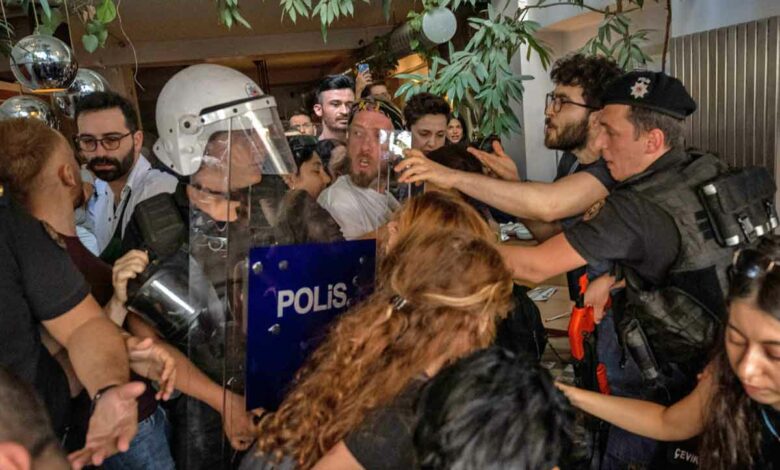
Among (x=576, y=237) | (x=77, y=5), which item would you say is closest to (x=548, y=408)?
(x=576, y=237)

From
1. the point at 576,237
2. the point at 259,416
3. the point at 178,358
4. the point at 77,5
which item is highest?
the point at 77,5

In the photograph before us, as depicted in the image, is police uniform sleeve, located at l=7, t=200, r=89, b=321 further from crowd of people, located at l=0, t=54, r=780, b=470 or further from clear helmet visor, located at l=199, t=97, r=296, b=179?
clear helmet visor, located at l=199, t=97, r=296, b=179

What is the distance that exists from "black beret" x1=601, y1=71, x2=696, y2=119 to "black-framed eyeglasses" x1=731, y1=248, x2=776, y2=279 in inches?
23.2

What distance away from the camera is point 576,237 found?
1562 mm

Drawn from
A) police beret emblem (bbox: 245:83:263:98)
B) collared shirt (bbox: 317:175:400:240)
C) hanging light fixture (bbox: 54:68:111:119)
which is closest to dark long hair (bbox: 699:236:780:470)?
collared shirt (bbox: 317:175:400:240)

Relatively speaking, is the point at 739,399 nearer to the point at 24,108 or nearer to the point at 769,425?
the point at 769,425

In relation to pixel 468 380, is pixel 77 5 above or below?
above

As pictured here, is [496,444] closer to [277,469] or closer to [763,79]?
[277,469]

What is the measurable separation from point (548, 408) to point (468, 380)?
0.36 feet

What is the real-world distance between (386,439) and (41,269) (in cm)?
74

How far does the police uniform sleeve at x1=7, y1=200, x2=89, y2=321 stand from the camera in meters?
1.19

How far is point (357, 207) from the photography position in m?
1.63

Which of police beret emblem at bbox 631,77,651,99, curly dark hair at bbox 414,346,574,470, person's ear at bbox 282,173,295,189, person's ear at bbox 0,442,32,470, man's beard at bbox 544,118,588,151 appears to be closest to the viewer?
person's ear at bbox 0,442,32,470

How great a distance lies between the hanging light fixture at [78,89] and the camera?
368 centimetres
